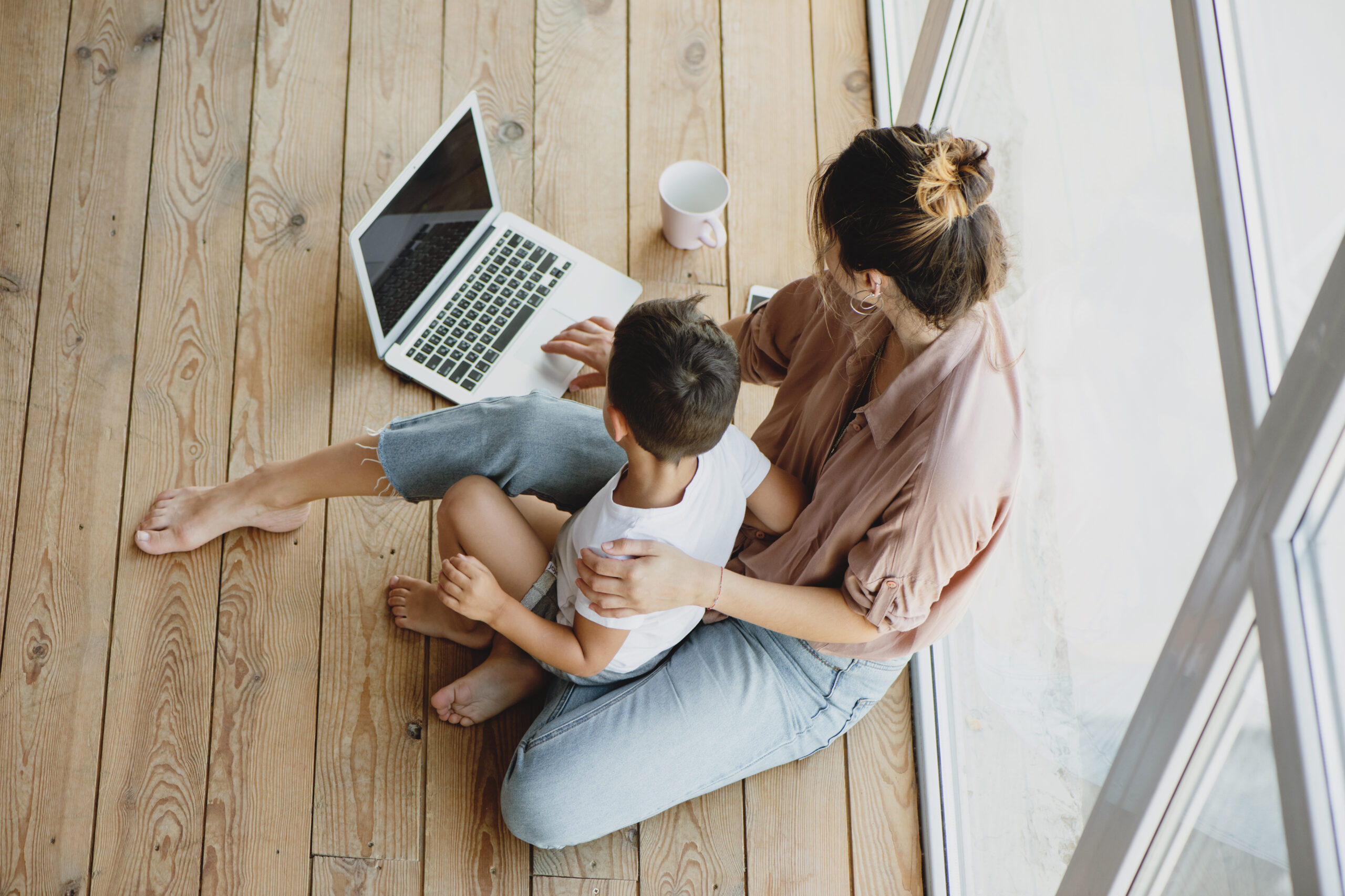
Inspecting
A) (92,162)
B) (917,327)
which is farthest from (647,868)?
(92,162)

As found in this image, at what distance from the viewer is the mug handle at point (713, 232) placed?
1.82 metres

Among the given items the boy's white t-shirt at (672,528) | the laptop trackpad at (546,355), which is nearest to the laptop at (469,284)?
the laptop trackpad at (546,355)

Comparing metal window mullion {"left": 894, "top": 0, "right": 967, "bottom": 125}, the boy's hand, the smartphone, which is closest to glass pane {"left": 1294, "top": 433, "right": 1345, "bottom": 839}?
the boy's hand

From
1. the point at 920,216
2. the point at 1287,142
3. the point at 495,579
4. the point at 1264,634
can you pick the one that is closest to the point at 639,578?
the point at 495,579

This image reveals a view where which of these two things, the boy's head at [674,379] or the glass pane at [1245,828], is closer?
the glass pane at [1245,828]

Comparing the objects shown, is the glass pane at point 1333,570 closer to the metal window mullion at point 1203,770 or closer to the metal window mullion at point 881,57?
the metal window mullion at point 1203,770

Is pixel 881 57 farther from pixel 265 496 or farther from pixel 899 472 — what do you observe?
pixel 265 496

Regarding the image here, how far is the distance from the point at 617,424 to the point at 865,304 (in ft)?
1.03

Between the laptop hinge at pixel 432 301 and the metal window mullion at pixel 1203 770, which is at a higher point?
the laptop hinge at pixel 432 301

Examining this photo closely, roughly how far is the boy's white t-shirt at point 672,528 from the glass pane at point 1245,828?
1.82 feet

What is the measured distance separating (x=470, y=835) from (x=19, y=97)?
64.0 inches

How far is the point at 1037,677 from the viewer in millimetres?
1272

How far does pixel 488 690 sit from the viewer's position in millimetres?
1480

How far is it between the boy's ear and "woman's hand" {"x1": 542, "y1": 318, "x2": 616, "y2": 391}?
432 millimetres
